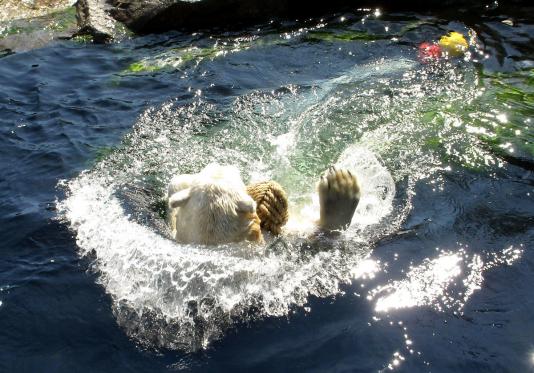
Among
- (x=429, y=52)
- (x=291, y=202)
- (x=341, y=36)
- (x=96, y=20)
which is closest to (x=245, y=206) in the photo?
(x=291, y=202)

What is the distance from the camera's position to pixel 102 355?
14.3 ft

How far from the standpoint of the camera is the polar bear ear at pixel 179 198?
448cm

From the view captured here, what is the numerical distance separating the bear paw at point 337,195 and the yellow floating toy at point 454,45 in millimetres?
4387

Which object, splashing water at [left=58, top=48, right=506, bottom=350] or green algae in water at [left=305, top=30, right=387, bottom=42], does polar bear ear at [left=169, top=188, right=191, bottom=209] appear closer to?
splashing water at [left=58, top=48, right=506, bottom=350]

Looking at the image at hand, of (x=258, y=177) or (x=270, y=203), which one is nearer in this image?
(x=270, y=203)

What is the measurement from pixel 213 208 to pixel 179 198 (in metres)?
0.27

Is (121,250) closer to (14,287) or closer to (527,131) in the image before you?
(14,287)

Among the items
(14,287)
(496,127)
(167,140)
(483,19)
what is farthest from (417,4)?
(14,287)

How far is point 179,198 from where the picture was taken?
4504 mm

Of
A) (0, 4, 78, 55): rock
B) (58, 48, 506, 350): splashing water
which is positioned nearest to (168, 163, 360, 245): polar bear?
(58, 48, 506, 350): splashing water

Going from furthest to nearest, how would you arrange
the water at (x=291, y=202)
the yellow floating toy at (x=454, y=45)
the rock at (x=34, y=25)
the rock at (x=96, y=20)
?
the rock at (x=96, y=20) → the rock at (x=34, y=25) → the yellow floating toy at (x=454, y=45) → the water at (x=291, y=202)

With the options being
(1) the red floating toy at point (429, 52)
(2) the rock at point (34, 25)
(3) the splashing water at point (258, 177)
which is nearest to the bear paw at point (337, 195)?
(3) the splashing water at point (258, 177)

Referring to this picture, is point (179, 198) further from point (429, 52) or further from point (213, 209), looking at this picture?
point (429, 52)

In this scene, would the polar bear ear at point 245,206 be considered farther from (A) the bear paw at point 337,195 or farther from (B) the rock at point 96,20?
(B) the rock at point 96,20
